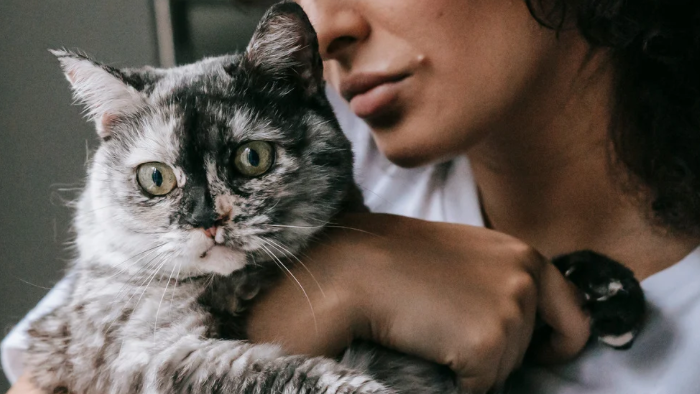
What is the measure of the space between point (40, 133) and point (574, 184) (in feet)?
2.90

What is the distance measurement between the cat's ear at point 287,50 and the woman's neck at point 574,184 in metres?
0.40

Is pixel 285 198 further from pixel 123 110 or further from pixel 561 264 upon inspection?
pixel 561 264

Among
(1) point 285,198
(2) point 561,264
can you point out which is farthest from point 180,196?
(2) point 561,264

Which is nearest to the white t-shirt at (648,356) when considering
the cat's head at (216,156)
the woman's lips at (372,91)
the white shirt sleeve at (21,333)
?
the white shirt sleeve at (21,333)

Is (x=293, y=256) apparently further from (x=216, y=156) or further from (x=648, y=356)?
(x=648, y=356)

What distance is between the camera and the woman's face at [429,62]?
2.30ft

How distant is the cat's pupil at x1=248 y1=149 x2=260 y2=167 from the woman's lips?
0.66ft

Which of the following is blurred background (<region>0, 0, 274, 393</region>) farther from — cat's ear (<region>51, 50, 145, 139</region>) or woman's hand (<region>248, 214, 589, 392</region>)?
woman's hand (<region>248, 214, 589, 392</region>)

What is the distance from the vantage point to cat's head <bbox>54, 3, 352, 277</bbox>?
23.6 inches

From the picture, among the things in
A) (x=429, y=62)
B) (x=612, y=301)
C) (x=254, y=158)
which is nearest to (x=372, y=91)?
(x=429, y=62)

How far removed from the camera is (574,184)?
0.96 m

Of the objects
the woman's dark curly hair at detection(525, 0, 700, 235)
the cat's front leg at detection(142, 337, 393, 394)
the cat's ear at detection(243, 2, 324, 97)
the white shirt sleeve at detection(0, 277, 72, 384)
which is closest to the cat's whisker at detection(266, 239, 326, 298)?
the cat's front leg at detection(142, 337, 393, 394)

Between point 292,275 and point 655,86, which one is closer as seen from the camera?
point 292,275

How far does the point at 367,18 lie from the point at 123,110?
336 mm
